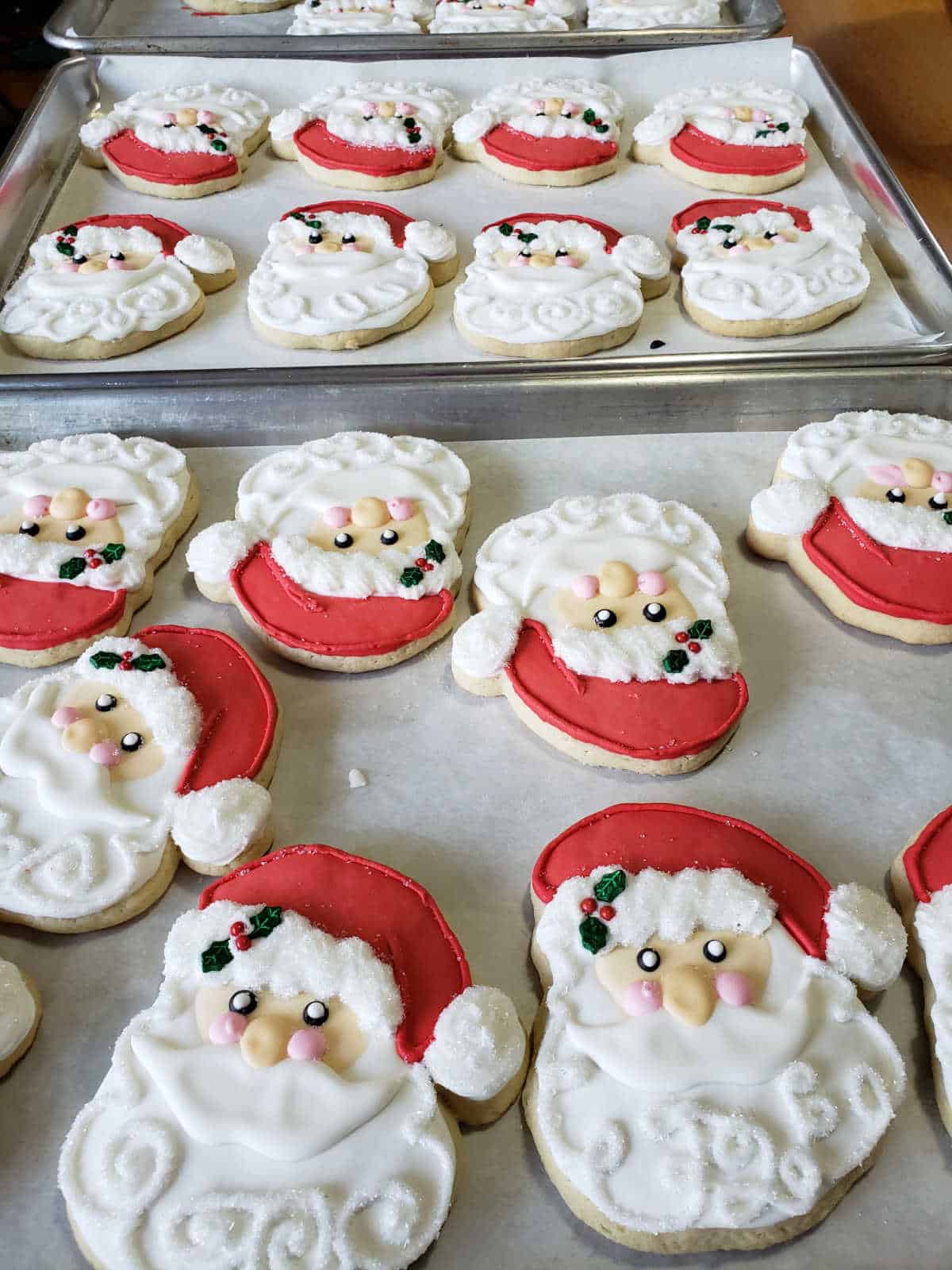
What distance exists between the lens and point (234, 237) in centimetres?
227

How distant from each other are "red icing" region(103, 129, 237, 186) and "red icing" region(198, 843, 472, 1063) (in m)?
1.77

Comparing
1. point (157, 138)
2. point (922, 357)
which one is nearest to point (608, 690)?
point (922, 357)

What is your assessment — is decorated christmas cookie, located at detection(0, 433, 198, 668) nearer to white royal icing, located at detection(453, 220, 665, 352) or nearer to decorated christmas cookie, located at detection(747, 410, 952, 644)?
white royal icing, located at detection(453, 220, 665, 352)

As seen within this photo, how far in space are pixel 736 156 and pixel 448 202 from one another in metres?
0.69

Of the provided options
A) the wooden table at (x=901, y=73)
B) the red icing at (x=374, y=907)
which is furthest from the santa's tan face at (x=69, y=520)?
the wooden table at (x=901, y=73)

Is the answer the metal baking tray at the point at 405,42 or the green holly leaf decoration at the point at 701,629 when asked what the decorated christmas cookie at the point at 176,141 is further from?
the green holly leaf decoration at the point at 701,629

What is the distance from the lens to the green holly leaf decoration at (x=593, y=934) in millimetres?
1142

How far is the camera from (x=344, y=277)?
6.53 ft

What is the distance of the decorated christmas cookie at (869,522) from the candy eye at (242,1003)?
1045 mm

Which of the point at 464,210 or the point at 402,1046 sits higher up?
the point at 464,210

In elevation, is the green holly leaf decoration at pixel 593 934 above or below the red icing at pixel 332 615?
below

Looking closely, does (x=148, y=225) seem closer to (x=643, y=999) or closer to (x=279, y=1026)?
(x=279, y=1026)

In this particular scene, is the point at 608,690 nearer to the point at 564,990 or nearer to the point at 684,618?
the point at 684,618

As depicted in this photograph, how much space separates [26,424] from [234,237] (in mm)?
769
